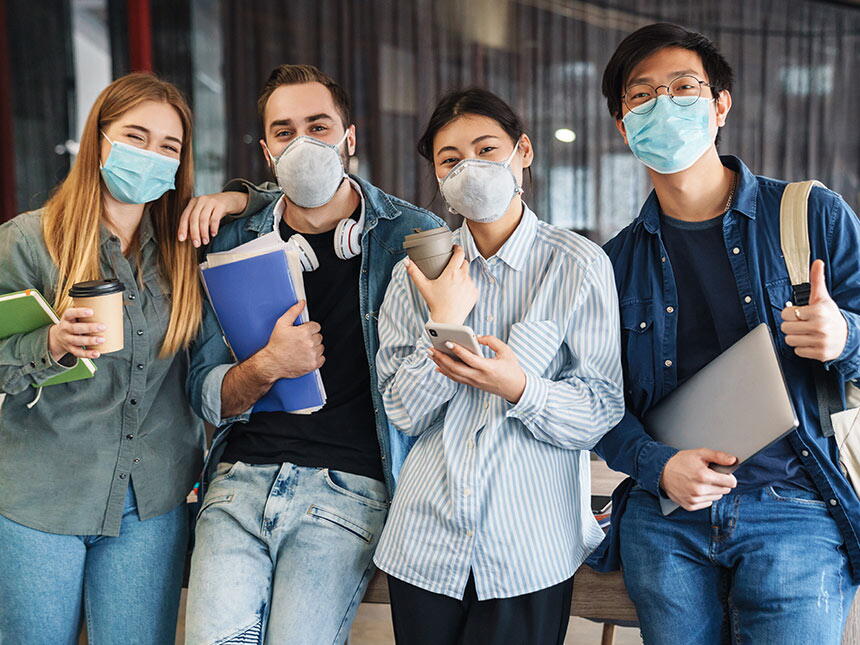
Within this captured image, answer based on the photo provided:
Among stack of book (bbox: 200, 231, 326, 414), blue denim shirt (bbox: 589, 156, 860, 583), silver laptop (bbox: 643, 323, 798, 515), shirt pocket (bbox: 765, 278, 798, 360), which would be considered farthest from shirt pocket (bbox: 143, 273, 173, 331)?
shirt pocket (bbox: 765, 278, 798, 360)

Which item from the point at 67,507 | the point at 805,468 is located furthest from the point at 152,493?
the point at 805,468

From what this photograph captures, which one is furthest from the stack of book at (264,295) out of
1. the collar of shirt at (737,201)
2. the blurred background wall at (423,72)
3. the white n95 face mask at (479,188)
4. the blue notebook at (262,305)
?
the blurred background wall at (423,72)

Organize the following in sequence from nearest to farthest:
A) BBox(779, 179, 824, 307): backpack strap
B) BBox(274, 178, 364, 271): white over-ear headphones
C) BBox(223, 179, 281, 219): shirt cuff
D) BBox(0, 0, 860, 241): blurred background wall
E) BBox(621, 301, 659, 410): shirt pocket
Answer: BBox(779, 179, 824, 307): backpack strap
BBox(621, 301, 659, 410): shirt pocket
BBox(274, 178, 364, 271): white over-ear headphones
BBox(223, 179, 281, 219): shirt cuff
BBox(0, 0, 860, 241): blurred background wall

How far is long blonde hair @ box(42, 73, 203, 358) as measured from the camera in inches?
72.7

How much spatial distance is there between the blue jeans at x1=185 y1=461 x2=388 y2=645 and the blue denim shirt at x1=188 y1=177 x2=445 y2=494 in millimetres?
122

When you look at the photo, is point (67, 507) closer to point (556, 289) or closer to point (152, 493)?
point (152, 493)

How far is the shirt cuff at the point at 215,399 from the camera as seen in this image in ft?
6.18

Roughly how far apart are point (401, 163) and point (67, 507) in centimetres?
476

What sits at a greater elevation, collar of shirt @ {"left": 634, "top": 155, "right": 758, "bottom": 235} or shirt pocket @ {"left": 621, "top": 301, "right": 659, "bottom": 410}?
collar of shirt @ {"left": 634, "top": 155, "right": 758, "bottom": 235}

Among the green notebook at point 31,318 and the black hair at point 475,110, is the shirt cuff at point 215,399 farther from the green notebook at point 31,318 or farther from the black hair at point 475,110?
the black hair at point 475,110

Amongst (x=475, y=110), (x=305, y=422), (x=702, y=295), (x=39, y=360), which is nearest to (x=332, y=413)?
(x=305, y=422)

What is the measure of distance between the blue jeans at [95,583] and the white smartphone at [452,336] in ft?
2.78

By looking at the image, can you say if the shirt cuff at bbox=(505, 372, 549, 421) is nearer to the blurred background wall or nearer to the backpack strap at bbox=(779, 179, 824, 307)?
the backpack strap at bbox=(779, 179, 824, 307)

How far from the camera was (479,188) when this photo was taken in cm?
164
